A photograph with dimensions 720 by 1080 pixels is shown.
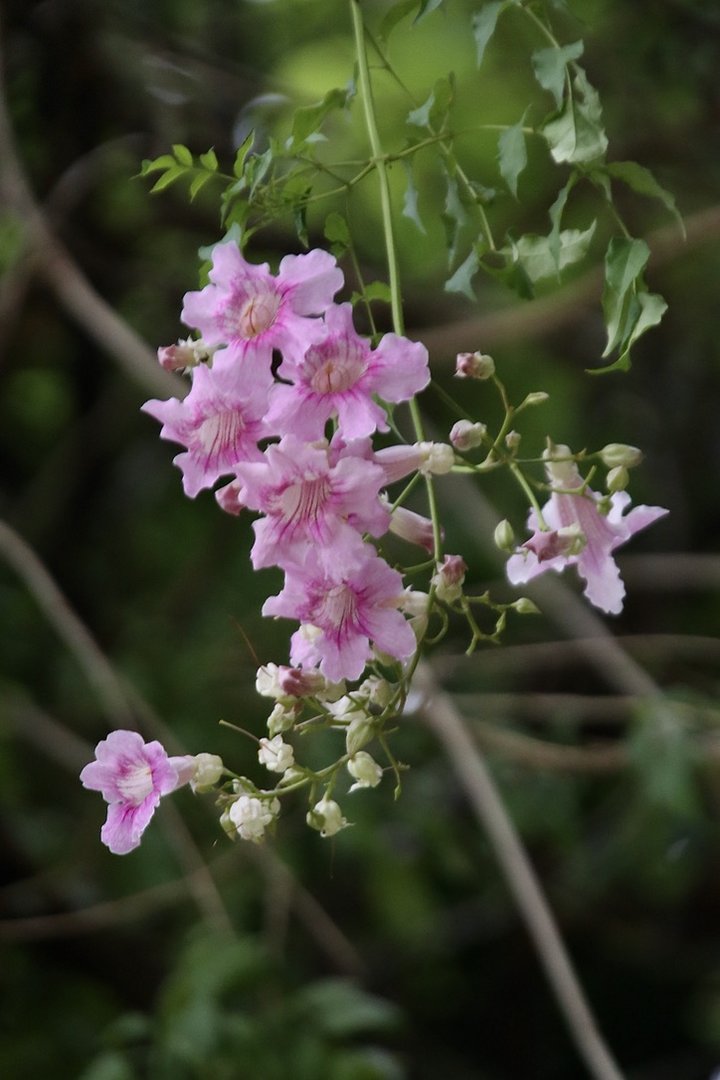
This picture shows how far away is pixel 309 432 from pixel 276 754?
0.61ft

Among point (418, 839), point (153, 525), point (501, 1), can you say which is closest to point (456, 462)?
point (501, 1)

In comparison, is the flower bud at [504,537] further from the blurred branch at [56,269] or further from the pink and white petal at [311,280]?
the blurred branch at [56,269]

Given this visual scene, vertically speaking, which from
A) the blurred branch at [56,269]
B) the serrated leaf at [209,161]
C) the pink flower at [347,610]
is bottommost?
the pink flower at [347,610]

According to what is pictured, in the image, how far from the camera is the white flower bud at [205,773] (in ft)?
2.43

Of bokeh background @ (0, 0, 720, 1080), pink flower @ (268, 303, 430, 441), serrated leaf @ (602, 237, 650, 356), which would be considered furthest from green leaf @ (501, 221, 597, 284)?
bokeh background @ (0, 0, 720, 1080)

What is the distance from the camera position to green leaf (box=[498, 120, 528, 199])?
740 mm

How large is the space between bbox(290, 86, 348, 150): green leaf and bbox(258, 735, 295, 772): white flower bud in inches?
13.4

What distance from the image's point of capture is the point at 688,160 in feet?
8.30

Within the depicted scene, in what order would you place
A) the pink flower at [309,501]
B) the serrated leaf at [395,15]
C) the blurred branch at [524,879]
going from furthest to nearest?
the blurred branch at [524,879] → the serrated leaf at [395,15] → the pink flower at [309,501]

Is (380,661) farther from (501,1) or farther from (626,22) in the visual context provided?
(626,22)

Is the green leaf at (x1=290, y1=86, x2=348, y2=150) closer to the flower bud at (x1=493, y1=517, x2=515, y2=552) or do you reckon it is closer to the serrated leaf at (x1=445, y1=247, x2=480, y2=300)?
the serrated leaf at (x1=445, y1=247, x2=480, y2=300)

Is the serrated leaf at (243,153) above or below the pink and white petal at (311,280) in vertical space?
above

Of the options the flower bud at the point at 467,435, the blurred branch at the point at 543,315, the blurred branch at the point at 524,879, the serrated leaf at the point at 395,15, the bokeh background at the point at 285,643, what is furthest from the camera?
the bokeh background at the point at 285,643

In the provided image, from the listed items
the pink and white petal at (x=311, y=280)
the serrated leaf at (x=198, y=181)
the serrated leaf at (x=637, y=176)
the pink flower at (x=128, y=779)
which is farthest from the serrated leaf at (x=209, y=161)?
the pink flower at (x=128, y=779)
